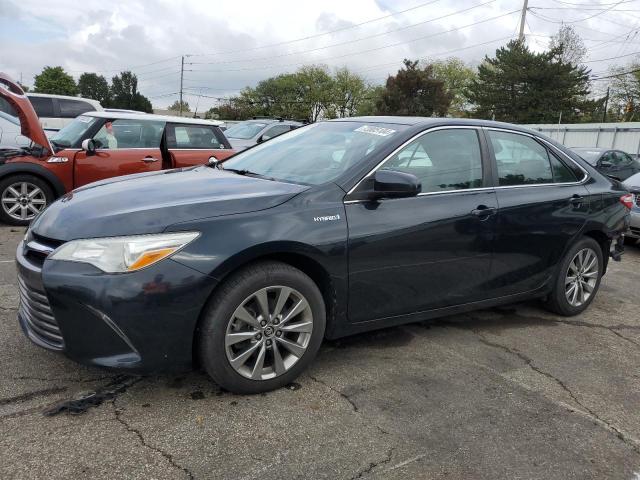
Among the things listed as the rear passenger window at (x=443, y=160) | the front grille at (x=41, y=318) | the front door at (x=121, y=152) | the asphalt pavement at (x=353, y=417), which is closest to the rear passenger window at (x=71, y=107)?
the front door at (x=121, y=152)

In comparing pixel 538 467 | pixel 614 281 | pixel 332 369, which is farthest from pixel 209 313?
pixel 614 281

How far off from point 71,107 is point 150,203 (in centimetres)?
1466

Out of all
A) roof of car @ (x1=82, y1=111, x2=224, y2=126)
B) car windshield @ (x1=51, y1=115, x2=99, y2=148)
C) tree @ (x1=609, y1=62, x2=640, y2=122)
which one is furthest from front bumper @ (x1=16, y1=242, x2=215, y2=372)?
tree @ (x1=609, y1=62, x2=640, y2=122)

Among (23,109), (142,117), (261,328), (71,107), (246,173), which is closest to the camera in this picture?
(261,328)

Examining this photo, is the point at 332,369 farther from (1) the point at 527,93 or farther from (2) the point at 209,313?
(1) the point at 527,93

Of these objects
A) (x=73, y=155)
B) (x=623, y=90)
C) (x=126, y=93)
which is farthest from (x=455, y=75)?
(x=73, y=155)

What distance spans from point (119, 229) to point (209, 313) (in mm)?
614

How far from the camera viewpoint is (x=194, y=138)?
28.1 ft

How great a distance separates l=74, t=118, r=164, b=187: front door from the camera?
7.59m

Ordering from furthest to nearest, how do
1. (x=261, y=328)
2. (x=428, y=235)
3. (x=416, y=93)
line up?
(x=416, y=93), (x=428, y=235), (x=261, y=328)

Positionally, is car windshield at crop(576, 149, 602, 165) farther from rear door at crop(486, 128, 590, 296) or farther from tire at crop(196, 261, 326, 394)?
tire at crop(196, 261, 326, 394)

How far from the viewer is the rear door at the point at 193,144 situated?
827 centimetres

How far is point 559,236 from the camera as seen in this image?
4422 millimetres

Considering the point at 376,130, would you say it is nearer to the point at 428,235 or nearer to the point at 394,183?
the point at 394,183
